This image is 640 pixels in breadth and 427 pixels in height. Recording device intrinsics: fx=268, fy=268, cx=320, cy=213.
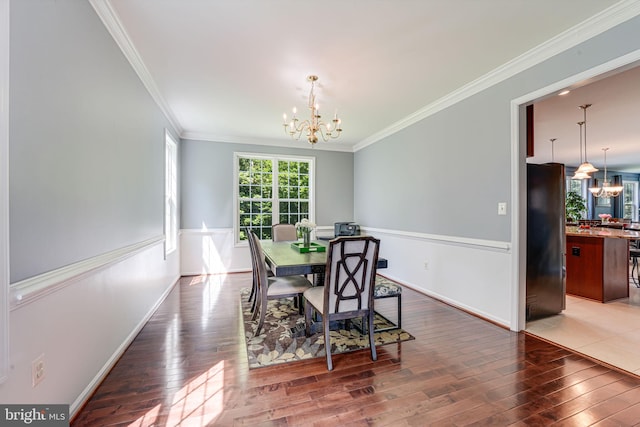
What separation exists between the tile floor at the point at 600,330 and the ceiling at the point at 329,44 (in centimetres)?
264

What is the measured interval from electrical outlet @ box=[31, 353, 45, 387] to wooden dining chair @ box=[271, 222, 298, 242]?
3.03 meters

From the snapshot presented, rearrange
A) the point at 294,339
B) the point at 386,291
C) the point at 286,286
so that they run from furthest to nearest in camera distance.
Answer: the point at 286,286 → the point at 386,291 → the point at 294,339

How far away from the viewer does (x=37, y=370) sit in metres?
1.28

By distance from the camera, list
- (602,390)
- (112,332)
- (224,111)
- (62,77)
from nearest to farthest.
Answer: (62,77), (602,390), (112,332), (224,111)

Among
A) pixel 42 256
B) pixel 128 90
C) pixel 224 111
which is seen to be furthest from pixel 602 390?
pixel 224 111

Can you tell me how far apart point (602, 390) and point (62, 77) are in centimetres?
387

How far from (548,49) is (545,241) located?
6.37 feet

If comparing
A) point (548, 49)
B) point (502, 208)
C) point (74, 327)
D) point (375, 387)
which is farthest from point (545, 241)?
point (74, 327)

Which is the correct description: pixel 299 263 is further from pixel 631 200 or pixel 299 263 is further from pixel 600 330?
pixel 631 200

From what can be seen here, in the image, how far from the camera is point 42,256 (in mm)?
1324

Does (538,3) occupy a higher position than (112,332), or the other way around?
(538,3)

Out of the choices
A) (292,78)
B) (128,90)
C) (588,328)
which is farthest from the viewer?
(292,78)

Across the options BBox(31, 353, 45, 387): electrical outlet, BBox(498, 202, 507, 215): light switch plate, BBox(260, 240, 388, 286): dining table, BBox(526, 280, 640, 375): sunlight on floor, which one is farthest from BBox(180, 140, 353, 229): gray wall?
BBox(526, 280, 640, 375): sunlight on floor

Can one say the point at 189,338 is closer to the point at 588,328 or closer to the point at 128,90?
the point at 128,90
